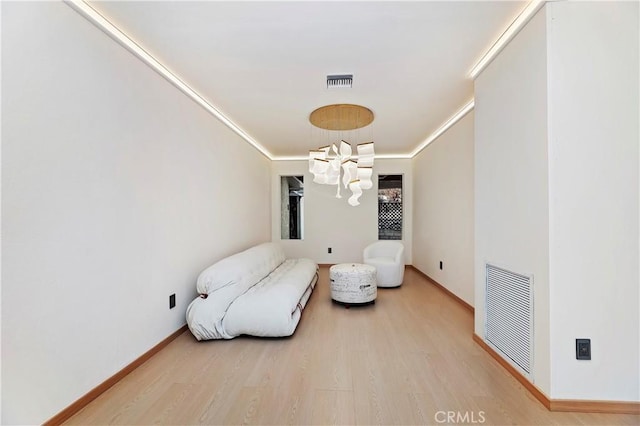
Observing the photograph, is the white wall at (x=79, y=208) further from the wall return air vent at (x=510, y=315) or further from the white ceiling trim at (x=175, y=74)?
the wall return air vent at (x=510, y=315)

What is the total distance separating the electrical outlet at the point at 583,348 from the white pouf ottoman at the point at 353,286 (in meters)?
2.07

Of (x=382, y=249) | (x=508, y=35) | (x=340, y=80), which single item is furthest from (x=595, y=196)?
(x=382, y=249)

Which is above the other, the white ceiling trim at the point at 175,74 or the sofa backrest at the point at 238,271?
the white ceiling trim at the point at 175,74

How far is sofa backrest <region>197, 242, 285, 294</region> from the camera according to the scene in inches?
104

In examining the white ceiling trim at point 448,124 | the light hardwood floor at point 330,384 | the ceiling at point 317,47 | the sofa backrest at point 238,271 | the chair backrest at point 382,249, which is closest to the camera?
the light hardwood floor at point 330,384

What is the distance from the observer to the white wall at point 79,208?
52.0 inches

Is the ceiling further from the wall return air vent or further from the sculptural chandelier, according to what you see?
the wall return air vent

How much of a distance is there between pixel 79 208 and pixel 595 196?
124 inches

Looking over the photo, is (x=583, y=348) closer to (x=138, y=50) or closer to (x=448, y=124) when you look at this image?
(x=448, y=124)

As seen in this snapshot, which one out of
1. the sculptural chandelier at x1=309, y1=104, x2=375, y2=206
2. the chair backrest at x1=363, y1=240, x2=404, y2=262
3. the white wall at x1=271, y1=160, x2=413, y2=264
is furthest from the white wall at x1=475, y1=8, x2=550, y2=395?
the white wall at x1=271, y1=160, x2=413, y2=264

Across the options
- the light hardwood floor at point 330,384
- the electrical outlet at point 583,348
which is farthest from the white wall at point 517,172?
the light hardwood floor at point 330,384

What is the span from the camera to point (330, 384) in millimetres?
1846

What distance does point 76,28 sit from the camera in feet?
5.32

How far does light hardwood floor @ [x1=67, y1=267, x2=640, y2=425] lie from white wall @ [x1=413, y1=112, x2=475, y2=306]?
99 cm
